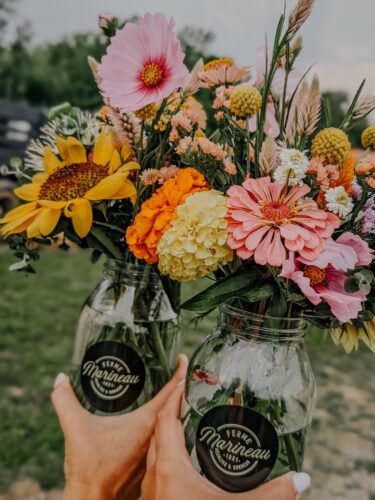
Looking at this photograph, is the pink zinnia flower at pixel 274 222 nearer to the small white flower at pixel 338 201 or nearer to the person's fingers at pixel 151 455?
the small white flower at pixel 338 201

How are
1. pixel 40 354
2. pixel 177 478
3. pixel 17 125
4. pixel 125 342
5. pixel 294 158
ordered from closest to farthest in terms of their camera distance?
1. pixel 294 158
2. pixel 177 478
3. pixel 125 342
4. pixel 40 354
5. pixel 17 125

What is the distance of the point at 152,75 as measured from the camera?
0.69 meters

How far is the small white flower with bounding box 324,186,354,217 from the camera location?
621 millimetres

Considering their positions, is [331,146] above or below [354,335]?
above

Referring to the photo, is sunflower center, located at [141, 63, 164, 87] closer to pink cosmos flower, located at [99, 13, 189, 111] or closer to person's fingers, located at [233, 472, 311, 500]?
pink cosmos flower, located at [99, 13, 189, 111]

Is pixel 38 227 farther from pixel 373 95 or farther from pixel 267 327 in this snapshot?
pixel 373 95

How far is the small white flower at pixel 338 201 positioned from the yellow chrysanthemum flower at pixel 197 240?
0.33ft

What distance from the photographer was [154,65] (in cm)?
70

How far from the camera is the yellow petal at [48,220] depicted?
0.74 meters

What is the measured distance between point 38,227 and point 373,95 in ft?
1.30

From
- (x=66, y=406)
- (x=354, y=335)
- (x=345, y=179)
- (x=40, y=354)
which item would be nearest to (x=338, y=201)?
(x=345, y=179)

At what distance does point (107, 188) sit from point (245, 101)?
7.3 inches

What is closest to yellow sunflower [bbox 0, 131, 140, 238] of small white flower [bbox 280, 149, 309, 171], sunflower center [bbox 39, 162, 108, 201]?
sunflower center [bbox 39, 162, 108, 201]

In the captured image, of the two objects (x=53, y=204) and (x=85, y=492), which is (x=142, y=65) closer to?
(x=53, y=204)
